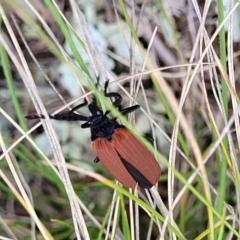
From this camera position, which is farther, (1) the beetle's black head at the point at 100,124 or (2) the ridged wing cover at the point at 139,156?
(1) the beetle's black head at the point at 100,124

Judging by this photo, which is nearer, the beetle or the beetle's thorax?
the beetle

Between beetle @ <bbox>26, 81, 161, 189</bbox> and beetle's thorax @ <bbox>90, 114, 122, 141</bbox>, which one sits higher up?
beetle's thorax @ <bbox>90, 114, 122, 141</bbox>

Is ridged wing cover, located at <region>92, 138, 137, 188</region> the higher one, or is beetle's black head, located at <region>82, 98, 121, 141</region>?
beetle's black head, located at <region>82, 98, 121, 141</region>

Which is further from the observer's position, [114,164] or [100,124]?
[100,124]

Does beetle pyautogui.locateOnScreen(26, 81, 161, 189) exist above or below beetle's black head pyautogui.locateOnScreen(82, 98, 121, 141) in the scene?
below

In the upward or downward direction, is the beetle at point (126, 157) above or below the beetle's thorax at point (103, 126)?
below

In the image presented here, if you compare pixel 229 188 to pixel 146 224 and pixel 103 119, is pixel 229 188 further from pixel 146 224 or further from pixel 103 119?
pixel 103 119

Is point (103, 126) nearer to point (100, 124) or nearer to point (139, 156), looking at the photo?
point (100, 124)

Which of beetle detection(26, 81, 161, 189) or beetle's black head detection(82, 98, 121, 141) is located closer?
beetle detection(26, 81, 161, 189)

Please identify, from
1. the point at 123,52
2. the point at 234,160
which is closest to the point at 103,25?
the point at 123,52

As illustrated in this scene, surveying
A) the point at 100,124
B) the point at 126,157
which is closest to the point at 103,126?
the point at 100,124

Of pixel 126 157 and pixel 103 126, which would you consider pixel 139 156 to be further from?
pixel 103 126
